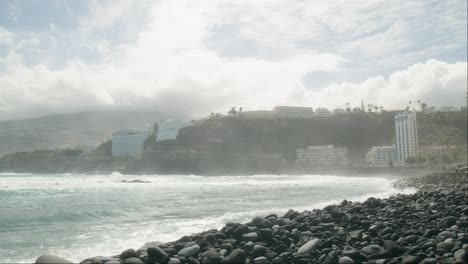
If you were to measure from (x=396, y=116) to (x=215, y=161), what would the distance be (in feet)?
163

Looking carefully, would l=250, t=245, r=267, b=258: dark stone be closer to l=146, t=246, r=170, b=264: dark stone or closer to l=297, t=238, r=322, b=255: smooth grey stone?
l=297, t=238, r=322, b=255: smooth grey stone

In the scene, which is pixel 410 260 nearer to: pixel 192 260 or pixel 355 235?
pixel 355 235

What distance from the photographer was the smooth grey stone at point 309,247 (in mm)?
6680

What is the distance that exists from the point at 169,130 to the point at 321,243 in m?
119

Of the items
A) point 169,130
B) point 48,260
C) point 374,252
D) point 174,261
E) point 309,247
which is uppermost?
point 169,130

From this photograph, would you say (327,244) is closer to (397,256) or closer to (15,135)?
(397,256)

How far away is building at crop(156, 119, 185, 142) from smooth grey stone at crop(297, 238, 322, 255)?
11217 centimetres

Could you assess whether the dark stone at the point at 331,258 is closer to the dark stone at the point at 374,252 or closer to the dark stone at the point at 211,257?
the dark stone at the point at 374,252

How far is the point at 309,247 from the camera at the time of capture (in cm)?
681

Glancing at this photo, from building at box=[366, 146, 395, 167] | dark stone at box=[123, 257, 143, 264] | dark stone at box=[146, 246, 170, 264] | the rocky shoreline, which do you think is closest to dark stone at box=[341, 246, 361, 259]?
the rocky shoreline

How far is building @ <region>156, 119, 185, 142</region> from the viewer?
120m

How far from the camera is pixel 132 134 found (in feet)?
449

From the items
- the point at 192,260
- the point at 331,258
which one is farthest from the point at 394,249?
the point at 192,260

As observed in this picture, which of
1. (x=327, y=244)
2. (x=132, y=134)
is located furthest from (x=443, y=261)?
(x=132, y=134)
